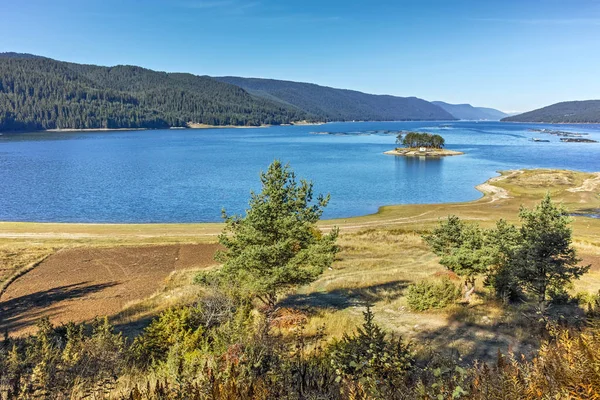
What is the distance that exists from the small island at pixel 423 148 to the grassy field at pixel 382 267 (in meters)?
75.1

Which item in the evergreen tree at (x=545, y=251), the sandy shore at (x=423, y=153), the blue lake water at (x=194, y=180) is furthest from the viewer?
the sandy shore at (x=423, y=153)

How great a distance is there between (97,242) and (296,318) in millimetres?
28494

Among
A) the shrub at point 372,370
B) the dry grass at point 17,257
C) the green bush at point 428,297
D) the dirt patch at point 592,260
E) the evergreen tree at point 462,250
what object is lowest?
the dry grass at point 17,257

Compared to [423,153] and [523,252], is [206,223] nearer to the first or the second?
[523,252]

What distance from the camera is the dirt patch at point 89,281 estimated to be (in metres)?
20.5

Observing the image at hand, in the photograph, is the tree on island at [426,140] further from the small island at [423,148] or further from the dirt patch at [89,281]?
the dirt patch at [89,281]

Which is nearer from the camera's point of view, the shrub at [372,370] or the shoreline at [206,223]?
the shrub at [372,370]

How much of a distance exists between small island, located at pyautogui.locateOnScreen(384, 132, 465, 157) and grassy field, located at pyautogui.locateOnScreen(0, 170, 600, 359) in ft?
246

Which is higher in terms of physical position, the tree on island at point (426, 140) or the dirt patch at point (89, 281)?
the tree on island at point (426, 140)

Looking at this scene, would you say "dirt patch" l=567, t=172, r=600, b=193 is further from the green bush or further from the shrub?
the shrub

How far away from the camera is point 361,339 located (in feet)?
19.5

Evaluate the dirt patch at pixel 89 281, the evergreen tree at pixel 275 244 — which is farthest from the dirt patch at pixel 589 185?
the evergreen tree at pixel 275 244

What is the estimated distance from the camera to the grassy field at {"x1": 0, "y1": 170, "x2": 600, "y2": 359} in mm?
13758

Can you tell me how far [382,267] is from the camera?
28.8m
